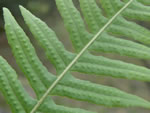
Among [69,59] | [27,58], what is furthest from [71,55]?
[27,58]

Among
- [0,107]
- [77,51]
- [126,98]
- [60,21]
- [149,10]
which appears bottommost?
[0,107]

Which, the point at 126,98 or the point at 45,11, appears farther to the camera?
the point at 45,11

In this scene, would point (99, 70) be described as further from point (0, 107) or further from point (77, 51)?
point (0, 107)

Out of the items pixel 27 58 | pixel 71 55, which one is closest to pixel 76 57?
pixel 71 55

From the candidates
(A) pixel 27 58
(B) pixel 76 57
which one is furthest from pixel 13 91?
(B) pixel 76 57

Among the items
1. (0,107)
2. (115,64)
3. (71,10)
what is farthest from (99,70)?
(0,107)

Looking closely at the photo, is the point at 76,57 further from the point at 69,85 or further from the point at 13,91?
the point at 13,91

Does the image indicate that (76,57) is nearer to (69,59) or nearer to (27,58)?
(69,59)

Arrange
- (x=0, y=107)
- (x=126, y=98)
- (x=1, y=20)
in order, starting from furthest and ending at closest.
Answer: (x=1, y=20) < (x=0, y=107) < (x=126, y=98)
